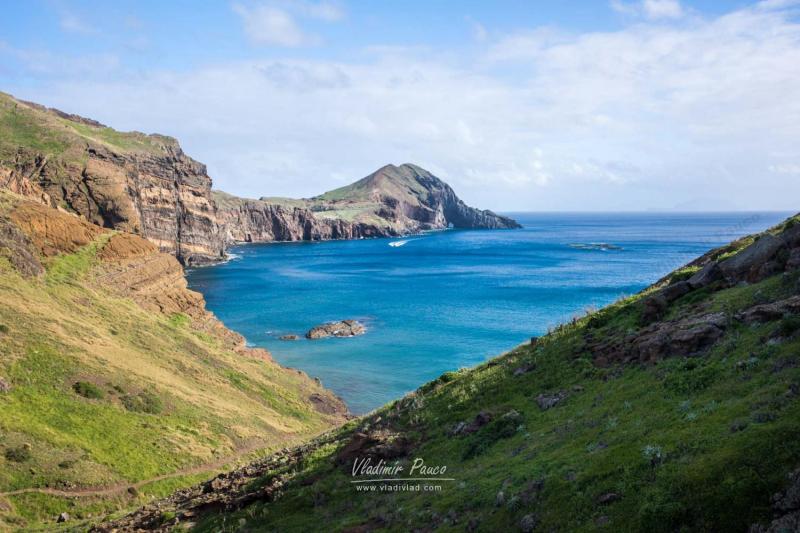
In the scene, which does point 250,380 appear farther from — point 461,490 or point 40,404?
point 461,490

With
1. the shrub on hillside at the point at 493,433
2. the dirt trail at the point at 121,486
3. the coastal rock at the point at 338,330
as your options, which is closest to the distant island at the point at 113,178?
the coastal rock at the point at 338,330

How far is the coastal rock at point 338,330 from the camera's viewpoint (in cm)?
8338

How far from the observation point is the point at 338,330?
8519cm

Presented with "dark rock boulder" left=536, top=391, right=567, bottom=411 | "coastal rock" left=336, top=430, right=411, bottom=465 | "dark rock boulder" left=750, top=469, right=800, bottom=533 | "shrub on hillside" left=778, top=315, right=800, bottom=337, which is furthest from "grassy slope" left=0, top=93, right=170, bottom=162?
"dark rock boulder" left=750, top=469, right=800, bottom=533

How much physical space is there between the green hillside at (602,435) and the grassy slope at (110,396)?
27.4ft

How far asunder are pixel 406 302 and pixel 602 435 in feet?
310

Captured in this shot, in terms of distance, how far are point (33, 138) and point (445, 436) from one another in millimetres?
113801

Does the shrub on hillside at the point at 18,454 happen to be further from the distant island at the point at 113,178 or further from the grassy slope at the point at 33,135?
the grassy slope at the point at 33,135

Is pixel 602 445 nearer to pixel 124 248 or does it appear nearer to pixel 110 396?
pixel 110 396

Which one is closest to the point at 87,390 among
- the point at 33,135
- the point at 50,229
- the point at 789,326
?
the point at 50,229

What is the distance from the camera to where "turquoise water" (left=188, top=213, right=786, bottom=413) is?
70188 mm

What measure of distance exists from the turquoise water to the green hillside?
34.7 meters

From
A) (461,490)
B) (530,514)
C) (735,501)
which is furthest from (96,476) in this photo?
(735,501)

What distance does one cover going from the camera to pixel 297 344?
79125mm
